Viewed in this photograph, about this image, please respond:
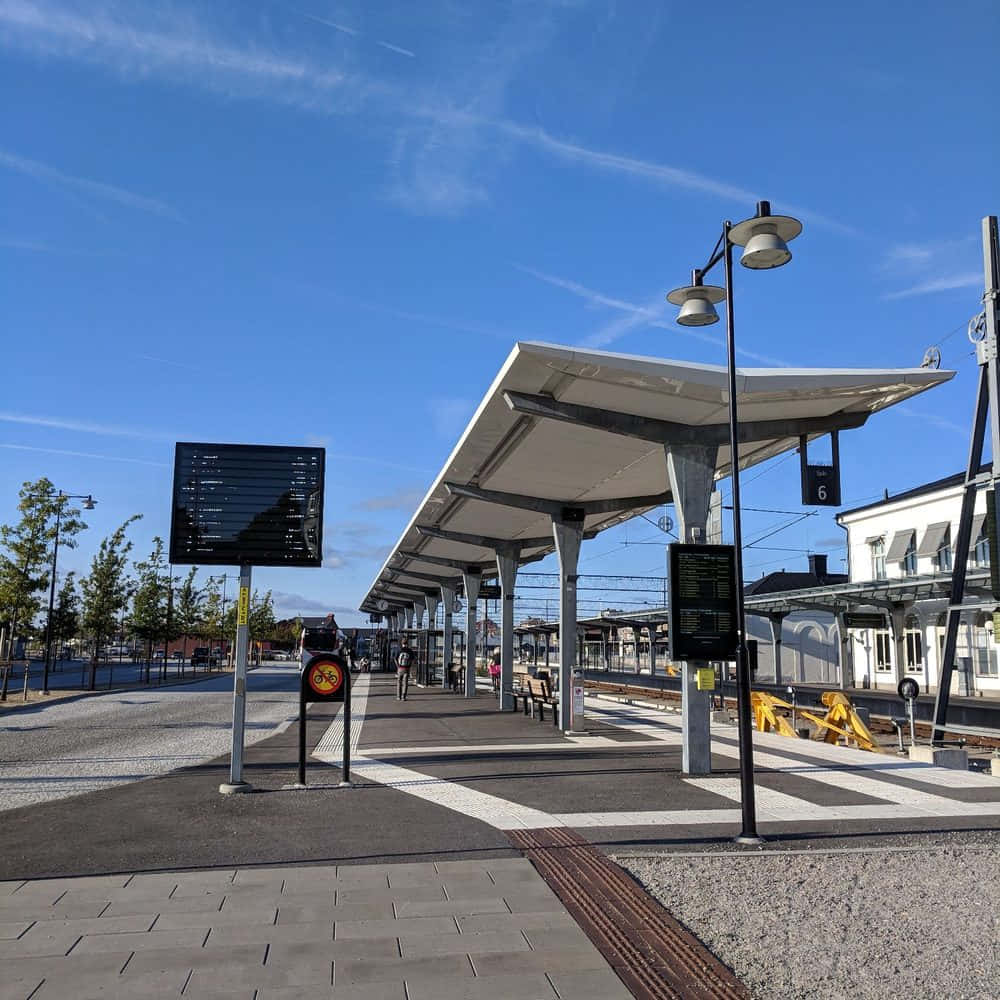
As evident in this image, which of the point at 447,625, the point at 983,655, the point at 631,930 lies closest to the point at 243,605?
the point at 631,930

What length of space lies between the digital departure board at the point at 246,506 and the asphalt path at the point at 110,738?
2.97 metres

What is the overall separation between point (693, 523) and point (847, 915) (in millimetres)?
7112

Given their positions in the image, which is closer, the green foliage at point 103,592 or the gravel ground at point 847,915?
the gravel ground at point 847,915

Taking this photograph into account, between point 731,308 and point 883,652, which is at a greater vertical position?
point 731,308

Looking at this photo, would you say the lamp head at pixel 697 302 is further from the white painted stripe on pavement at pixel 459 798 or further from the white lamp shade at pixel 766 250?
the white painted stripe on pavement at pixel 459 798

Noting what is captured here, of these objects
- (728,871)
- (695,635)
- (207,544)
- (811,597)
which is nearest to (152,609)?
(811,597)

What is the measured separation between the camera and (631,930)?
532 centimetres

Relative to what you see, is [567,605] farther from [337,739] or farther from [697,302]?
[697,302]

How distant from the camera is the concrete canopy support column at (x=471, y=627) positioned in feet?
95.1

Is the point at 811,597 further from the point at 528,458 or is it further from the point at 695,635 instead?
the point at 695,635

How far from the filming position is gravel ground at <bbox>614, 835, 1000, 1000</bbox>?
4.57m

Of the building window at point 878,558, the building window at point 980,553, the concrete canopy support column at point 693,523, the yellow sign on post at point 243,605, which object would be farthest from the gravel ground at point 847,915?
the building window at point 878,558

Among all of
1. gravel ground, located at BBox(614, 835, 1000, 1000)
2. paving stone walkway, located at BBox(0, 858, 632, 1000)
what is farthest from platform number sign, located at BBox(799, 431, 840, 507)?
paving stone walkway, located at BBox(0, 858, 632, 1000)

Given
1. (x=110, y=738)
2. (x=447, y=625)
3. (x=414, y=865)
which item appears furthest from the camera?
(x=447, y=625)
